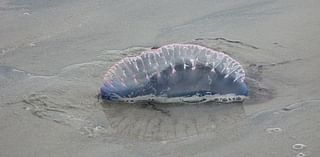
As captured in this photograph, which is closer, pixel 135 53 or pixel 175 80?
pixel 175 80

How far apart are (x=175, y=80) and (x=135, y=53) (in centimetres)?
65

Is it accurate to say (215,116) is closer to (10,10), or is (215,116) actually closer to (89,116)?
(89,116)

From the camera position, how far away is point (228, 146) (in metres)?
2.90

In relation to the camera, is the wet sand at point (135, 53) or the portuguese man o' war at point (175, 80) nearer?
the wet sand at point (135, 53)

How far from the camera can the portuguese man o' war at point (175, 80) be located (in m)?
3.45

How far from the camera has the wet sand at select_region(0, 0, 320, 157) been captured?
297cm

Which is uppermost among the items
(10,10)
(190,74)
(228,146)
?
(10,10)

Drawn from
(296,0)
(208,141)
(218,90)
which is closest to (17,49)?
(218,90)

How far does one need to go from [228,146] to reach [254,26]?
1701 millimetres

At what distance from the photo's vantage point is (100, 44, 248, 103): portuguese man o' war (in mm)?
3447

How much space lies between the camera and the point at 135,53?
405 cm

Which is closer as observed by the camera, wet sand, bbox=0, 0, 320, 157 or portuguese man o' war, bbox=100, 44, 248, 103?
wet sand, bbox=0, 0, 320, 157

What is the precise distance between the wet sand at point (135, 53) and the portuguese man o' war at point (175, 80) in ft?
0.26

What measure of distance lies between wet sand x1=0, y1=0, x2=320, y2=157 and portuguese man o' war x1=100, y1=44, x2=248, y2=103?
0.08 metres
